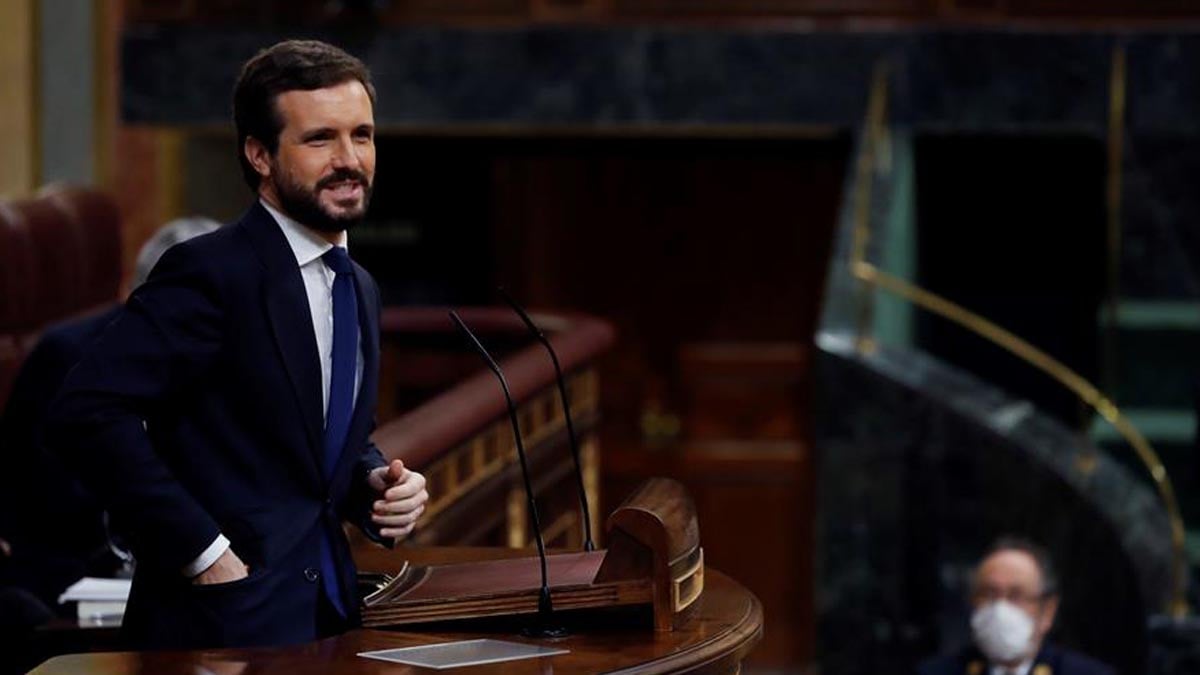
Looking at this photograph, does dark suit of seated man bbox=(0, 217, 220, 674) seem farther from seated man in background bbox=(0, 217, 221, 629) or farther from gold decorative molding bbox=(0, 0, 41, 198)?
gold decorative molding bbox=(0, 0, 41, 198)

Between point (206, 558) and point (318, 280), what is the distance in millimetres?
396

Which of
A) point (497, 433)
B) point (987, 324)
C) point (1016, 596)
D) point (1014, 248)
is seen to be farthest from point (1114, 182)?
point (497, 433)

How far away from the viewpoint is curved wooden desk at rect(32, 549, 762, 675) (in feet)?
9.48

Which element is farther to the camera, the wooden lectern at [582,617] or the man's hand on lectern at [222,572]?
the man's hand on lectern at [222,572]

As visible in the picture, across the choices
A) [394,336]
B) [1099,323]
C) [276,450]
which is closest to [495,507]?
[394,336]

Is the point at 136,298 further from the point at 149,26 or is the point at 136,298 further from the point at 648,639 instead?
the point at 149,26

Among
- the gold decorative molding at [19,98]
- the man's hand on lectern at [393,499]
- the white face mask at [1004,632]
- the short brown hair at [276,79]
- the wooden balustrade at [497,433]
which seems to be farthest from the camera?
the gold decorative molding at [19,98]

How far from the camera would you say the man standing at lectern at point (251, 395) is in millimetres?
3057

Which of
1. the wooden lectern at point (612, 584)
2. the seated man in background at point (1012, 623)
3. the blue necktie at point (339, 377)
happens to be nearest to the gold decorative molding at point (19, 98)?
the seated man in background at point (1012, 623)

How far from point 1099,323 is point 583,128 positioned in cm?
233

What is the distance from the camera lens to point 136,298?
3.10 metres

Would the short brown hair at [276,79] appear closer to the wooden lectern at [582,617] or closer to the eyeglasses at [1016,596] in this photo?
the wooden lectern at [582,617]

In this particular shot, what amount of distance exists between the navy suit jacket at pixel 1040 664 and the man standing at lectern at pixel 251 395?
3.59 m

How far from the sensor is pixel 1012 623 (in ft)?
21.6
